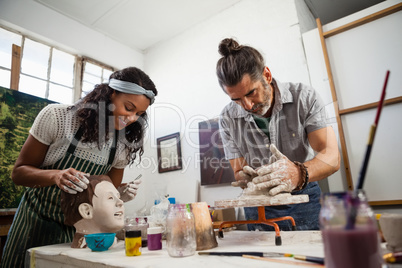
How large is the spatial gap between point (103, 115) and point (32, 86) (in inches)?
80.4

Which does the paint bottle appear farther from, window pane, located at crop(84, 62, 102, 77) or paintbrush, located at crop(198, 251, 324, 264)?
window pane, located at crop(84, 62, 102, 77)

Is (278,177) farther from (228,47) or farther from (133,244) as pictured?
(228,47)

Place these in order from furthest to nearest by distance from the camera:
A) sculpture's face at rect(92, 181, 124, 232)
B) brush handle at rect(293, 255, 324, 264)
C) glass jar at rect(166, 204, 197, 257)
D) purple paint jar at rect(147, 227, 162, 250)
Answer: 1. sculpture's face at rect(92, 181, 124, 232)
2. purple paint jar at rect(147, 227, 162, 250)
3. glass jar at rect(166, 204, 197, 257)
4. brush handle at rect(293, 255, 324, 264)

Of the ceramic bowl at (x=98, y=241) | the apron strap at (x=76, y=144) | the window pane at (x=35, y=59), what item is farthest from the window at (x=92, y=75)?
the ceramic bowl at (x=98, y=241)

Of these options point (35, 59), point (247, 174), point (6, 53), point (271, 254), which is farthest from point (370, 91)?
point (6, 53)

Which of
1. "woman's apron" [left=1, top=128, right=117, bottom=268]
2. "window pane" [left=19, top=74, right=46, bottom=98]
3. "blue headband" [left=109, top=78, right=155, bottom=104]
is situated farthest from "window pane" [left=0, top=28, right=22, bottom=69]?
"woman's apron" [left=1, top=128, right=117, bottom=268]

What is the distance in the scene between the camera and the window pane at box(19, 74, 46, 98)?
3.11 meters

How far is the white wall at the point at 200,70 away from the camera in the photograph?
9.58ft

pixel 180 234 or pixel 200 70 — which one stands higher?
pixel 200 70

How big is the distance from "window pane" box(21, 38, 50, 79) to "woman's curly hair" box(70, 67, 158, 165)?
6.44 ft

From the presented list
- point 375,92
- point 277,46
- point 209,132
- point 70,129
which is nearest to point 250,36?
point 277,46

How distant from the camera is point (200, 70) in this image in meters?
3.68

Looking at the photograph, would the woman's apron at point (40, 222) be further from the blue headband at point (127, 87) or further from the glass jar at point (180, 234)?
the glass jar at point (180, 234)

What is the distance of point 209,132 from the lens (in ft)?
11.0
